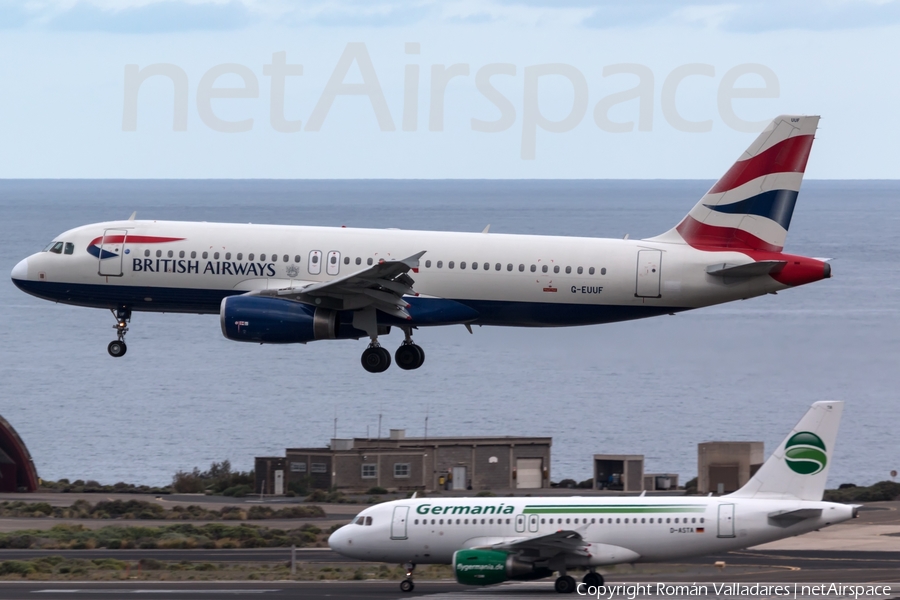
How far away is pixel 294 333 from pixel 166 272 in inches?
217

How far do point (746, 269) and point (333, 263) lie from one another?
49.0ft

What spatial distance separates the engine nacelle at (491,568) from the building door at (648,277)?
419 inches

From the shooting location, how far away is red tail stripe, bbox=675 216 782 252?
4912cm

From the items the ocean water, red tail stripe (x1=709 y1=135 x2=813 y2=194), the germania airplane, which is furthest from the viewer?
the ocean water

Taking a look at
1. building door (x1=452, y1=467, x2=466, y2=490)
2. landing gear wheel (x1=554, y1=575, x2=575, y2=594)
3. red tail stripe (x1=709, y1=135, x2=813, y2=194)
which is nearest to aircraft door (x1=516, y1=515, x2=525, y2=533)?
landing gear wheel (x1=554, y1=575, x2=575, y2=594)

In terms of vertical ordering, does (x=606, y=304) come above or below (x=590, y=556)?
above

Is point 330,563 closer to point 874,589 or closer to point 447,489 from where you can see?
point 874,589

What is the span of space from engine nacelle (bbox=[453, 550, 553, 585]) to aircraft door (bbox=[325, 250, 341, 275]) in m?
11.2

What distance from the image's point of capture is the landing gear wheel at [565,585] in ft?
157

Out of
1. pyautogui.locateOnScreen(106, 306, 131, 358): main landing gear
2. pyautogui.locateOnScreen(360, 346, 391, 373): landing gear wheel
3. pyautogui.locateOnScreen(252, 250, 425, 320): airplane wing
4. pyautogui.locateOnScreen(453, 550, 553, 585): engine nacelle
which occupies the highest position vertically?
pyautogui.locateOnScreen(252, 250, 425, 320): airplane wing

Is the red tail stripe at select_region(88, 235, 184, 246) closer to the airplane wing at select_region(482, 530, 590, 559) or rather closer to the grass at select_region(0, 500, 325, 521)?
the airplane wing at select_region(482, 530, 590, 559)

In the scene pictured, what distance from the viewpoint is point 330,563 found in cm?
6134

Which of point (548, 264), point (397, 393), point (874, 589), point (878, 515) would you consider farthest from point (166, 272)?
point (397, 393)

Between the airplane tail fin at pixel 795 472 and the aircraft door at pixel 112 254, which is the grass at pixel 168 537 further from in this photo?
the airplane tail fin at pixel 795 472
